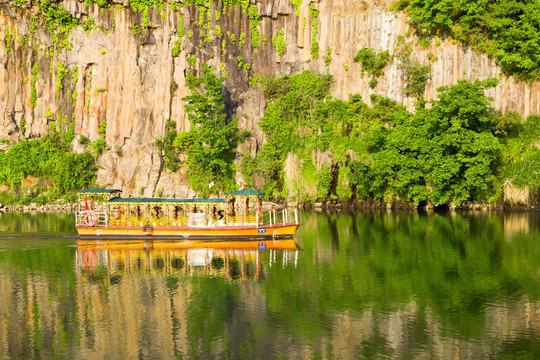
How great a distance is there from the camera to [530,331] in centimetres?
2283

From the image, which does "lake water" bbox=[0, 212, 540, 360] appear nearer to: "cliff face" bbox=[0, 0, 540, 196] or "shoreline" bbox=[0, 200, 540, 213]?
"shoreline" bbox=[0, 200, 540, 213]

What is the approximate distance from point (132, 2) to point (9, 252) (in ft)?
188

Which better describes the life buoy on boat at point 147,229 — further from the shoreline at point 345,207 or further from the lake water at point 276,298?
the shoreline at point 345,207

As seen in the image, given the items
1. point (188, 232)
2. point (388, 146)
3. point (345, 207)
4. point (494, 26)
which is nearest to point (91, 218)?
point (188, 232)

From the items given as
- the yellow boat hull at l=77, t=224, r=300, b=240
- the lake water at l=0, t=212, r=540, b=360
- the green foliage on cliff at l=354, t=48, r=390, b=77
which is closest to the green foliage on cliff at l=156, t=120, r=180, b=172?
the green foliage on cliff at l=354, t=48, r=390, b=77

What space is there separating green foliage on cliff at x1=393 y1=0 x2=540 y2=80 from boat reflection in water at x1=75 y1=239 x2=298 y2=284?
44495 mm

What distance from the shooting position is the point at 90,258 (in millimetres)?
38719

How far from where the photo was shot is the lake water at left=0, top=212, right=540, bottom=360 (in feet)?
71.1

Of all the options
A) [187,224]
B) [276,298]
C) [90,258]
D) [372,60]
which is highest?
[372,60]

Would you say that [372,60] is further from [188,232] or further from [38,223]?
[38,223]

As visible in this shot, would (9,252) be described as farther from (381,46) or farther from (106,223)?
(381,46)

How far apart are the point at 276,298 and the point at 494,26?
59.2 m

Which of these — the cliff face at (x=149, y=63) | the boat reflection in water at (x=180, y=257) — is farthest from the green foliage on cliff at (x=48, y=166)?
the boat reflection in water at (x=180, y=257)

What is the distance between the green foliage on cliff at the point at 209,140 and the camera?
80.3 metres
